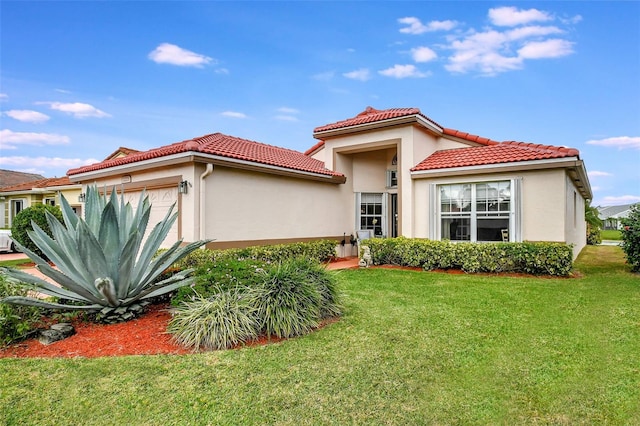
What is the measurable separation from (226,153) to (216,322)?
22.9 feet

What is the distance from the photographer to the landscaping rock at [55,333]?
5305 millimetres

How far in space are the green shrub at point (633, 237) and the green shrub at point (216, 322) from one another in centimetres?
1232

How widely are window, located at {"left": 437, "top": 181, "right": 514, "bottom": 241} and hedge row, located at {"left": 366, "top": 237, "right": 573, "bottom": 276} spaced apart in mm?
1001

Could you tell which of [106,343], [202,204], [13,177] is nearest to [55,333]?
[106,343]

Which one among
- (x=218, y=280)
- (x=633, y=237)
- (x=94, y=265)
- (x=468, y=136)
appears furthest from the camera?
(x=468, y=136)

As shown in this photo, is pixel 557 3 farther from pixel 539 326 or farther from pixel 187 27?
pixel 187 27

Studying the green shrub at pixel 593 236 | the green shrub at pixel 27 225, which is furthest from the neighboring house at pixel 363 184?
the green shrub at pixel 593 236

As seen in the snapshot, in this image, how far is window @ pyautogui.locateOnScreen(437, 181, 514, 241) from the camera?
12.4 metres

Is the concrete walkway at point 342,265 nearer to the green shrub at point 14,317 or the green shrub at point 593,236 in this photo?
the green shrub at point 14,317

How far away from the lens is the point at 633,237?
11.4 meters

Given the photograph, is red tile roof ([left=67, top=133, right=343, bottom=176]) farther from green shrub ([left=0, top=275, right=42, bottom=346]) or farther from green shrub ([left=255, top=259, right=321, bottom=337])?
green shrub ([left=255, top=259, right=321, bottom=337])

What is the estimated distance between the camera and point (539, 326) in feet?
20.7

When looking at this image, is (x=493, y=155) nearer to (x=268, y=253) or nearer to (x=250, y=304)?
(x=268, y=253)

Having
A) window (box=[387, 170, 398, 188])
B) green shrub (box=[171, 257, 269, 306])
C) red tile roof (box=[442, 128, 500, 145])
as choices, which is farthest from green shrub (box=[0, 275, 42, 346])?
red tile roof (box=[442, 128, 500, 145])
